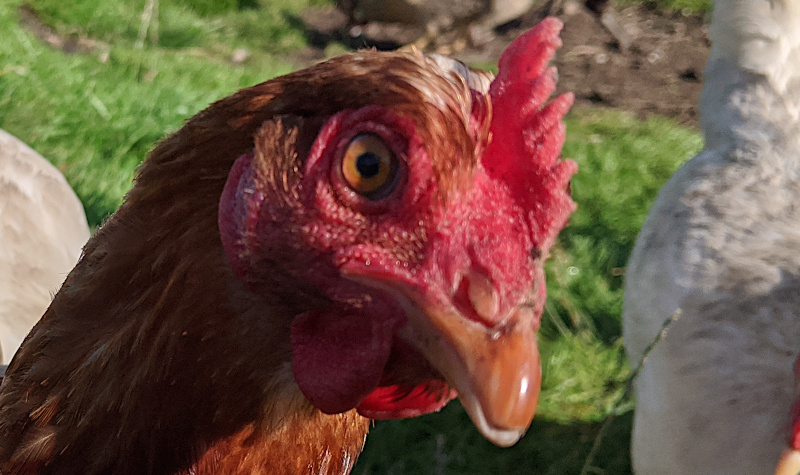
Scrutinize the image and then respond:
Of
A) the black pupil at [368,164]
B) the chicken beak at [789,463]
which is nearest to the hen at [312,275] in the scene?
the black pupil at [368,164]

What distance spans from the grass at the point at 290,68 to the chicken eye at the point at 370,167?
1283 millimetres

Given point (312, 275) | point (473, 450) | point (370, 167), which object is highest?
point (370, 167)

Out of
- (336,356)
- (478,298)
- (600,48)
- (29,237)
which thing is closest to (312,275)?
(336,356)

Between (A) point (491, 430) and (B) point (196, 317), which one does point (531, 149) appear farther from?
(B) point (196, 317)

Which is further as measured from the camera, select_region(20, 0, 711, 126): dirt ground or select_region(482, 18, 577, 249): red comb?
select_region(20, 0, 711, 126): dirt ground

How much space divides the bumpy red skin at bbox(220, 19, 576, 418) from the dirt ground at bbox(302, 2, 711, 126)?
4.30 m

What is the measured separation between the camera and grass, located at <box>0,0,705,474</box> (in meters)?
2.87

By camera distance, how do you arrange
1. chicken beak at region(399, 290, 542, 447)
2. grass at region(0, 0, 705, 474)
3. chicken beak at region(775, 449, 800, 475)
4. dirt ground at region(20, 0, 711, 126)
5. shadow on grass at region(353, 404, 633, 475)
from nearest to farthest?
chicken beak at region(399, 290, 542, 447) → chicken beak at region(775, 449, 800, 475) → shadow on grass at region(353, 404, 633, 475) → grass at region(0, 0, 705, 474) → dirt ground at region(20, 0, 711, 126)

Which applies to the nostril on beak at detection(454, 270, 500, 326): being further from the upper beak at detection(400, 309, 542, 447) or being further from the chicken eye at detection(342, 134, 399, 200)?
the chicken eye at detection(342, 134, 399, 200)

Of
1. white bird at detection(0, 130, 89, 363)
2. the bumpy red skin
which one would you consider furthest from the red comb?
white bird at detection(0, 130, 89, 363)

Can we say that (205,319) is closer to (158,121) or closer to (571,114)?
(158,121)

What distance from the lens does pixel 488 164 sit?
3.43ft

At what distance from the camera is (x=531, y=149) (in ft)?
3.45

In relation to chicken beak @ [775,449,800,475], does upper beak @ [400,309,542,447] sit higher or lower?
higher
